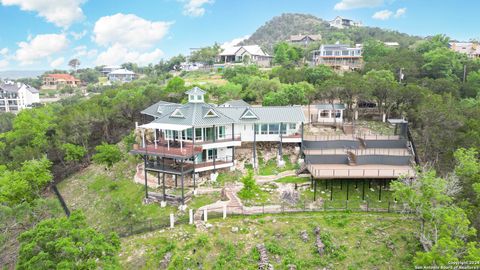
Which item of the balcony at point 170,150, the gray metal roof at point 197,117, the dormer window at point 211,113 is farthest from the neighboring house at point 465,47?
the balcony at point 170,150

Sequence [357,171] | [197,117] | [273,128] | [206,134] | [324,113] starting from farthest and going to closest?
1. [324,113]
2. [273,128]
3. [206,134]
4. [197,117]
5. [357,171]

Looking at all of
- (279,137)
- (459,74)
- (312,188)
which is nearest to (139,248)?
(312,188)

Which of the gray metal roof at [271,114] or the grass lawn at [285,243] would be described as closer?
the grass lawn at [285,243]

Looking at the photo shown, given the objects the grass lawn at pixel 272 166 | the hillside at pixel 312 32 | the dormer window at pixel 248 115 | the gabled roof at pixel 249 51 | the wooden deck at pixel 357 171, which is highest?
the hillside at pixel 312 32

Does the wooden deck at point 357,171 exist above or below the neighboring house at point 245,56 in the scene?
below

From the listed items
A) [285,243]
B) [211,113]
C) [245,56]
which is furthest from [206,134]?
[245,56]

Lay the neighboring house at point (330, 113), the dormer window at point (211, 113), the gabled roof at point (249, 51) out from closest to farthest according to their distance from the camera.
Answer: the dormer window at point (211, 113), the neighboring house at point (330, 113), the gabled roof at point (249, 51)

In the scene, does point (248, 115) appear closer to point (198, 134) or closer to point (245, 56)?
point (198, 134)

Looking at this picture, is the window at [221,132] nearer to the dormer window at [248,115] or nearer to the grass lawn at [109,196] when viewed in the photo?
the dormer window at [248,115]
